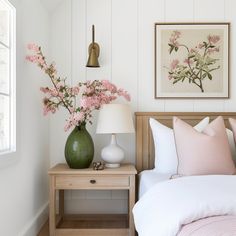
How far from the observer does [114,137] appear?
3.00 m

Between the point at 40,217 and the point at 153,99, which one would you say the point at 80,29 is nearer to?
the point at 153,99

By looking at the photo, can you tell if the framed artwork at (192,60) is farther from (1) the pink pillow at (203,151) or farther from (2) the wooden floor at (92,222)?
(2) the wooden floor at (92,222)

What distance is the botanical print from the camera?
3230mm

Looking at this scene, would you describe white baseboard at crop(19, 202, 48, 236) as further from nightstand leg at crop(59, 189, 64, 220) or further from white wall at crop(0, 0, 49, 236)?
nightstand leg at crop(59, 189, 64, 220)

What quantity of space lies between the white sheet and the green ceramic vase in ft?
1.55

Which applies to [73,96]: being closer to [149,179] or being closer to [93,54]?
[93,54]

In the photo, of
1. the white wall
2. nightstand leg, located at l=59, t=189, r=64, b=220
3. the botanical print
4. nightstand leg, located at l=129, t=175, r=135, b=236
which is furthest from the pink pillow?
nightstand leg, located at l=59, t=189, r=64, b=220

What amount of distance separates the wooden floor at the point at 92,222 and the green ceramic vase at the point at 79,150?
0.52 metres

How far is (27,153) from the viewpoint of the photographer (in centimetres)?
256

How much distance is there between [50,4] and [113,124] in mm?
1277

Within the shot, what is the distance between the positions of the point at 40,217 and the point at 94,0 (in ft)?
6.62

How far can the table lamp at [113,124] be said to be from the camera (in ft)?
9.18

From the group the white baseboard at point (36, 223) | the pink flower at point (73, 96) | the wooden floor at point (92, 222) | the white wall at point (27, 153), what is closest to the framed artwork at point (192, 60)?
the pink flower at point (73, 96)

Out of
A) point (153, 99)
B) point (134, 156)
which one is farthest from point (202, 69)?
point (134, 156)
